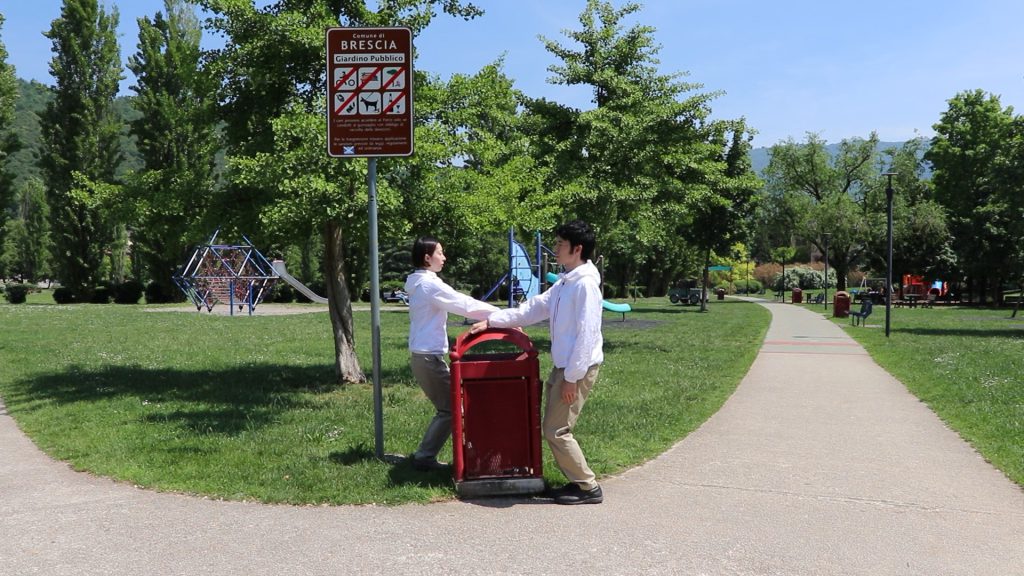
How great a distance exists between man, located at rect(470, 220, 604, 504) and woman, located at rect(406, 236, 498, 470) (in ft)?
1.79

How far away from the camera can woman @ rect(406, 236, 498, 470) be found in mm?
5648

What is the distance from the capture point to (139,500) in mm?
5312

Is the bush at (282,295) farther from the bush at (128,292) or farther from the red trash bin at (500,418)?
the red trash bin at (500,418)

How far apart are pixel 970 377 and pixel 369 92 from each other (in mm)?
10227

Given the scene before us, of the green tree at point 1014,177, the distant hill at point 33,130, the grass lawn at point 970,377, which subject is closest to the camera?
the grass lawn at point 970,377

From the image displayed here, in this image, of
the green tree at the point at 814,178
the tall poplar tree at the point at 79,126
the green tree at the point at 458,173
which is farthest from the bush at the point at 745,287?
the green tree at the point at 458,173

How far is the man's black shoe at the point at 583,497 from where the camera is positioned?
5184mm

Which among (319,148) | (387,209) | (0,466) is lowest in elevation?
(0,466)

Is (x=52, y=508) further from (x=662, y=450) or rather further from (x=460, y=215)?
(x=460, y=215)

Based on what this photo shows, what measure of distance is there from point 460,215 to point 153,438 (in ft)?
13.5

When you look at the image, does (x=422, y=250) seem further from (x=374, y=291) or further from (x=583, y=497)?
(x=583, y=497)

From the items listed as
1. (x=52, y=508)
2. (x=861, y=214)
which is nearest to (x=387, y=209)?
(x=52, y=508)

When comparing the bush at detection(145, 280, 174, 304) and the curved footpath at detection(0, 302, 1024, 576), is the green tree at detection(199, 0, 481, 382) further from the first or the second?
the bush at detection(145, 280, 174, 304)

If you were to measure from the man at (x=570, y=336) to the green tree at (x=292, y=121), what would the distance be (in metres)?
3.51
